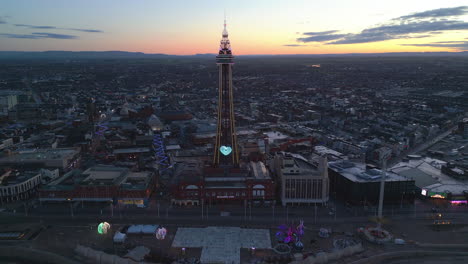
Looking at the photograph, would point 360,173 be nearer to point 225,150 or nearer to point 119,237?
point 225,150

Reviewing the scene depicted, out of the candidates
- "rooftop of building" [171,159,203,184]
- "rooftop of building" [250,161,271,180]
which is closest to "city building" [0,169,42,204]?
"rooftop of building" [171,159,203,184]

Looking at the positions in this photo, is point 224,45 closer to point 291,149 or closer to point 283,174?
point 283,174

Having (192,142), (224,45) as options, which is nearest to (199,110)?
(192,142)

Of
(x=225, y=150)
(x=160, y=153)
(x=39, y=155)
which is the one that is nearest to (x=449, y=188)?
(x=225, y=150)

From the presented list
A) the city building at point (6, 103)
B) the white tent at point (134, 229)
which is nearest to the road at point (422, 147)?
the white tent at point (134, 229)

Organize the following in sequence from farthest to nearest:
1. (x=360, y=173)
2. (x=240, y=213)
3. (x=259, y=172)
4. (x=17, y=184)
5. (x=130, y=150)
Result: (x=130, y=150) < (x=259, y=172) < (x=360, y=173) < (x=17, y=184) < (x=240, y=213)

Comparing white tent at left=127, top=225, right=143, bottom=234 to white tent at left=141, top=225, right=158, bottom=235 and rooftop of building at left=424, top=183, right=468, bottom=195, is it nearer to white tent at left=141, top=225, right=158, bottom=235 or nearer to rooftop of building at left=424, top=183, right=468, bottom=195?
white tent at left=141, top=225, right=158, bottom=235
